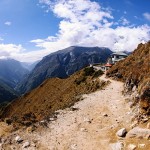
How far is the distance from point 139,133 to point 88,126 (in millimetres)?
6788

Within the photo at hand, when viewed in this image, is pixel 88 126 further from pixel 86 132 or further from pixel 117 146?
pixel 117 146

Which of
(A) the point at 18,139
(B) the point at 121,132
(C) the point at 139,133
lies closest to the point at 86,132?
(B) the point at 121,132

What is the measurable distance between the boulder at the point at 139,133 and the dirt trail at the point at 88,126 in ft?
4.93

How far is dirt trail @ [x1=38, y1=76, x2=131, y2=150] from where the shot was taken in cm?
2406

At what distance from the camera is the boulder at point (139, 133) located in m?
22.7

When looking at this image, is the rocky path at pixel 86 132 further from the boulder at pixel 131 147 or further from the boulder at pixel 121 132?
the boulder at pixel 121 132

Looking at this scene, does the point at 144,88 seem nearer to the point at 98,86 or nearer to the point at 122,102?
the point at 122,102

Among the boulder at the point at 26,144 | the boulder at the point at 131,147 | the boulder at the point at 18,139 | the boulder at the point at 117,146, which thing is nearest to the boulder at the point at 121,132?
the boulder at the point at 117,146

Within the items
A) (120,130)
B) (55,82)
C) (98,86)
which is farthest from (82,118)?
(55,82)

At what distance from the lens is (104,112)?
108 ft

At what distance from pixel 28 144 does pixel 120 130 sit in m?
8.66

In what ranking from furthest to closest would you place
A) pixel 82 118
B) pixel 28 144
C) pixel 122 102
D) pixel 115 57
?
pixel 115 57 → pixel 122 102 → pixel 82 118 → pixel 28 144

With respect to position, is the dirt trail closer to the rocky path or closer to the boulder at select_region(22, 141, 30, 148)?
the rocky path

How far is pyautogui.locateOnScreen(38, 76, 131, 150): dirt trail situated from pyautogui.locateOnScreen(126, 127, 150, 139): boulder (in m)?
1.50
